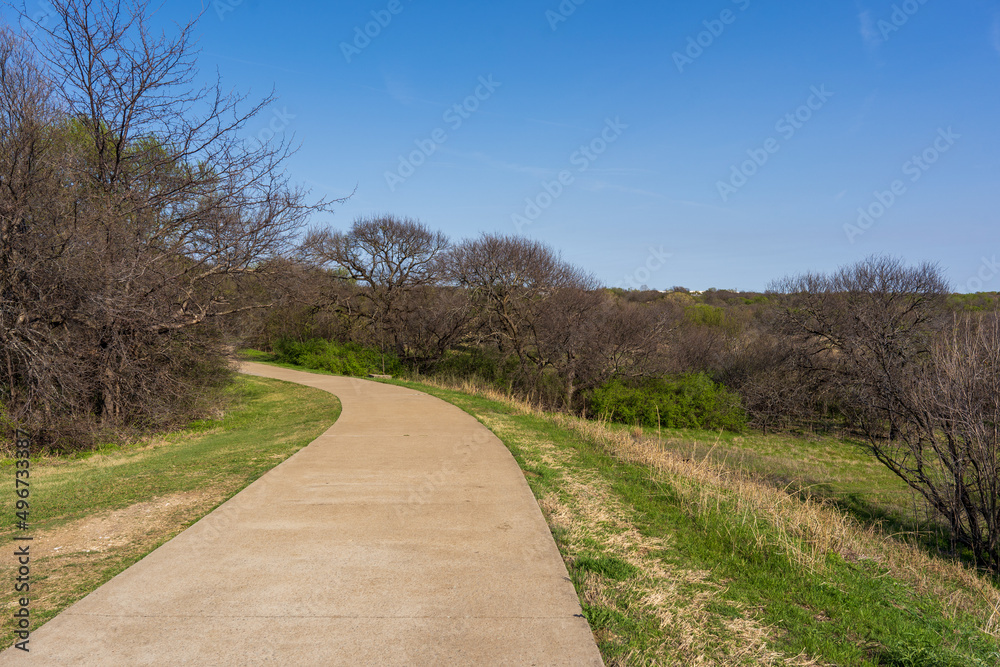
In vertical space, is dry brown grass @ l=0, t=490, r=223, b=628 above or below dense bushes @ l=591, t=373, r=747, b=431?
below

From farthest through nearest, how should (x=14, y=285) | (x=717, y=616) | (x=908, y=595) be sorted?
(x=14, y=285), (x=908, y=595), (x=717, y=616)

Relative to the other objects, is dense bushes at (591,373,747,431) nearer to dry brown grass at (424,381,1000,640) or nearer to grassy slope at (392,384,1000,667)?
dry brown grass at (424,381,1000,640)

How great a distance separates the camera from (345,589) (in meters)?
4.08

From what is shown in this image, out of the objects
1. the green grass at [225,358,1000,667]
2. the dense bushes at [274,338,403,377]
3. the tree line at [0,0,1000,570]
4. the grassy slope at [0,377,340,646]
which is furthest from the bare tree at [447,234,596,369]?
the green grass at [225,358,1000,667]

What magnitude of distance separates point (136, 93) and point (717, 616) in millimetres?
14338

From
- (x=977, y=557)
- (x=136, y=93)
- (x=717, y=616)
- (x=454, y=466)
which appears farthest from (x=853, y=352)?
(x=136, y=93)

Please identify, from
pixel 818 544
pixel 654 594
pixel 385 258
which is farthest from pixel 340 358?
pixel 654 594

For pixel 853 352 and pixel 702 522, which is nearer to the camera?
pixel 702 522

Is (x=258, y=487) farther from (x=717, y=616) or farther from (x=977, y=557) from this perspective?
(x=977, y=557)

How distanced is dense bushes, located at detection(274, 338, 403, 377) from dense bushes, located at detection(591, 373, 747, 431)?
12733 millimetres

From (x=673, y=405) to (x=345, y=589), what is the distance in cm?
2126

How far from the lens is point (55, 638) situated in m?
3.38

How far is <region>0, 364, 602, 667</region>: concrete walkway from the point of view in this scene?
330 cm

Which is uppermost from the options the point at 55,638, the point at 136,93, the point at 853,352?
the point at 136,93
